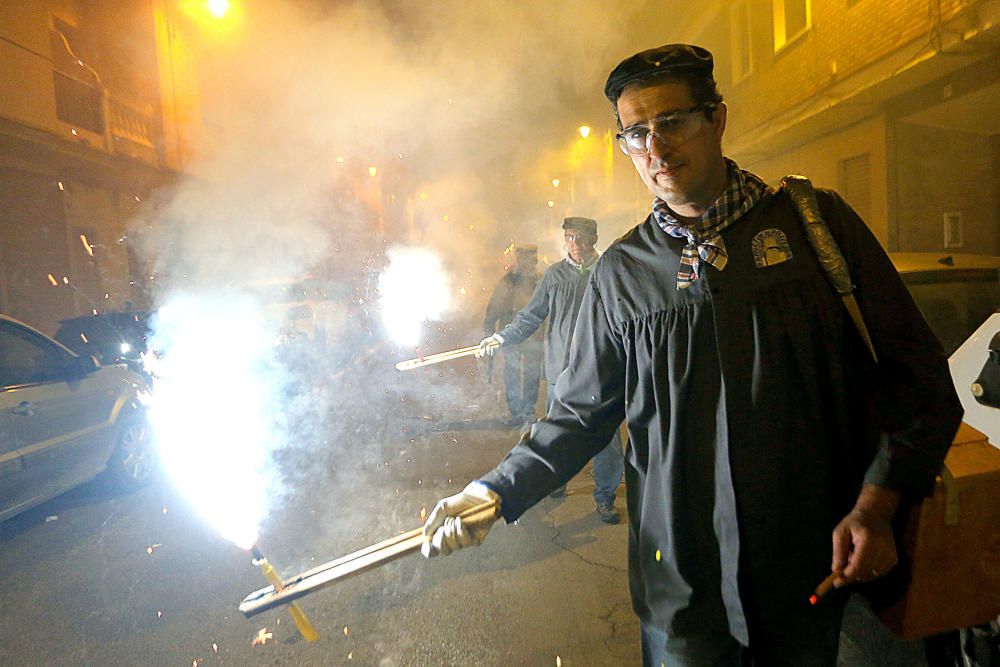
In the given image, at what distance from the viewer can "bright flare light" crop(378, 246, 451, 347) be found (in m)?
14.6

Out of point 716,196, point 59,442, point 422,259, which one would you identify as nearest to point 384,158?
point 422,259

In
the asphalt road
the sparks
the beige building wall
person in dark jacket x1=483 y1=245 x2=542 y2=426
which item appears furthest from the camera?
the sparks

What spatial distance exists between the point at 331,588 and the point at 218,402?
174 inches

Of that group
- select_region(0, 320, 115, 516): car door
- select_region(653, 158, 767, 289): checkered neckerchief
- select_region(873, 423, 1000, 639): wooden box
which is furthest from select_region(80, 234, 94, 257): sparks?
select_region(873, 423, 1000, 639): wooden box

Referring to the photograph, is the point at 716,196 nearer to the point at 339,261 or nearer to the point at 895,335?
the point at 895,335

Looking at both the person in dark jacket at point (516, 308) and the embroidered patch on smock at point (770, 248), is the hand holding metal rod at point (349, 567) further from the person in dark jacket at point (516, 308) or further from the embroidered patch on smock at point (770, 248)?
the person in dark jacket at point (516, 308)

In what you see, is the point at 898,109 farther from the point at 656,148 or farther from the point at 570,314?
the point at 656,148

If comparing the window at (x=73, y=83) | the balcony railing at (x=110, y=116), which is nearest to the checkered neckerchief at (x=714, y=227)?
the window at (x=73, y=83)

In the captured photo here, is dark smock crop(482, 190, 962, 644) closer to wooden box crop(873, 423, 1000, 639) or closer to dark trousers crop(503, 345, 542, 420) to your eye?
wooden box crop(873, 423, 1000, 639)

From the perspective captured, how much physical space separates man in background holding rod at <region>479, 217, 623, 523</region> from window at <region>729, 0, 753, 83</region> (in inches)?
455

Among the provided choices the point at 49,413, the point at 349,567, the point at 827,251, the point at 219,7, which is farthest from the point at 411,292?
the point at 827,251

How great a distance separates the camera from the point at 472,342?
1254 centimetres

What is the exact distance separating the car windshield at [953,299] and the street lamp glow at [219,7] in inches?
378

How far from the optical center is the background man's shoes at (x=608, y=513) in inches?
161
